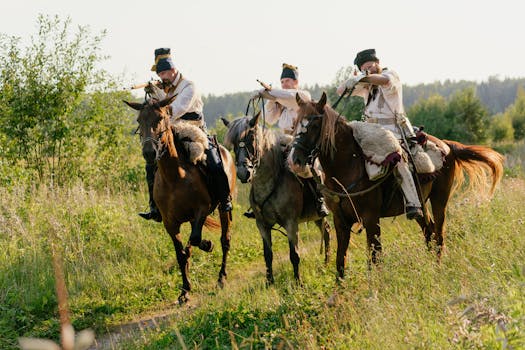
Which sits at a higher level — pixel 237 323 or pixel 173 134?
pixel 173 134

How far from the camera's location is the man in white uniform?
6.20m

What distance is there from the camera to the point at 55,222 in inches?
320

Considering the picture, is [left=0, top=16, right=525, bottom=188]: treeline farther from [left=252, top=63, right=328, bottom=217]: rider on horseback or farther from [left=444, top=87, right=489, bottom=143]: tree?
[left=444, top=87, right=489, bottom=143]: tree

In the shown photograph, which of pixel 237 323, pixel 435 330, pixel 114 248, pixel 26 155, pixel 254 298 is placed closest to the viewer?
pixel 435 330

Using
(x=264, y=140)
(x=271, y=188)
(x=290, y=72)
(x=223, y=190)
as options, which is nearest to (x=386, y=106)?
(x=264, y=140)

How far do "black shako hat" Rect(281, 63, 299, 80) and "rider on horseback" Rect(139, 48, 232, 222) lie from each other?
1657 mm

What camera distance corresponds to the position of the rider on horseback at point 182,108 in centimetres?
755

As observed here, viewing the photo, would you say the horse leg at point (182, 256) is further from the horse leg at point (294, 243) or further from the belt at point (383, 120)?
the belt at point (383, 120)

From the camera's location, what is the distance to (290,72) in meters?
8.74

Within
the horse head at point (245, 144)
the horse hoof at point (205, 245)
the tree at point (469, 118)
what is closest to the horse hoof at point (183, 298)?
the horse hoof at point (205, 245)

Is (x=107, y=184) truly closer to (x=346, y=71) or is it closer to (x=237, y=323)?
(x=237, y=323)

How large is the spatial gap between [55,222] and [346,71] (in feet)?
76.0

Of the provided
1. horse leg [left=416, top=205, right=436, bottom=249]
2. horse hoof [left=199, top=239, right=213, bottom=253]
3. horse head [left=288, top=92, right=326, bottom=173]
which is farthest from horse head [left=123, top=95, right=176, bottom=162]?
horse leg [left=416, top=205, right=436, bottom=249]

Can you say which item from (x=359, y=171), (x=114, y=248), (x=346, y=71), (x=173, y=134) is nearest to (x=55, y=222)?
(x=114, y=248)
